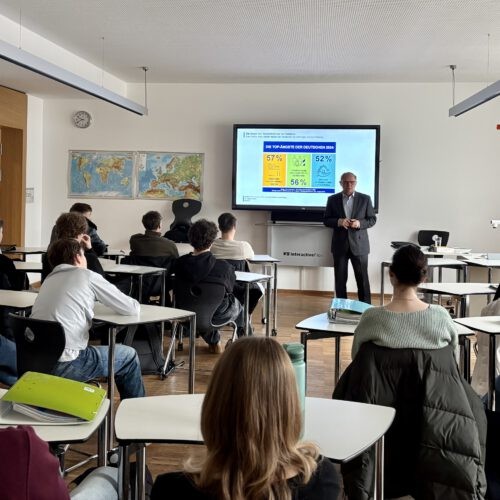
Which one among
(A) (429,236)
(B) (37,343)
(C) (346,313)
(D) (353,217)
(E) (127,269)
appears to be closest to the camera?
(B) (37,343)

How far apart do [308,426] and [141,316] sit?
176 cm

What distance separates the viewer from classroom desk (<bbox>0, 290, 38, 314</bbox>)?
3.80 m

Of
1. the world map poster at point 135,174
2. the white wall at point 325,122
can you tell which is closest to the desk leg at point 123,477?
the white wall at point 325,122

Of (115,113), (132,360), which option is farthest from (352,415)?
(115,113)

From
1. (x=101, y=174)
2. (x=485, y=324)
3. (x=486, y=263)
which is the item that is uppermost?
(x=101, y=174)

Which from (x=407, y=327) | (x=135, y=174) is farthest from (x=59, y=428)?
(x=135, y=174)

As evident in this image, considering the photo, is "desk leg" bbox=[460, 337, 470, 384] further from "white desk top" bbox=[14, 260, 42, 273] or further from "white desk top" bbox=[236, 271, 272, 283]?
"white desk top" bbox=[14, 260, 42, 273]

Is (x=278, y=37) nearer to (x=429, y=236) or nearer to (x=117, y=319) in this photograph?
(x=429, y=236)

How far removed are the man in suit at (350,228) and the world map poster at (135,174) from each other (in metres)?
→ 2.69

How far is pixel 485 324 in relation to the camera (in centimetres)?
341

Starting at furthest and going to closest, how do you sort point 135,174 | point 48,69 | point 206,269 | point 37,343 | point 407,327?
point 135,174 < point 48,69 < point 206,269 < point 37,343 < point 407,327

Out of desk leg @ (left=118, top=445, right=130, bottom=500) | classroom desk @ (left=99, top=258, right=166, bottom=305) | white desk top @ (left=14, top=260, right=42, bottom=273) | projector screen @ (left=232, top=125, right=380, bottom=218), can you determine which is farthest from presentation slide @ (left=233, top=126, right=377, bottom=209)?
desk leg @ (left=118, top=445, right=130, bottom=500)

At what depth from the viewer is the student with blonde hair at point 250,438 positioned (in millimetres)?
1295

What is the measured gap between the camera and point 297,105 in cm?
898
